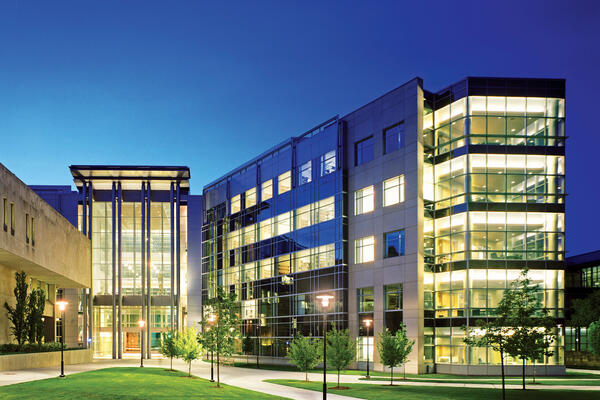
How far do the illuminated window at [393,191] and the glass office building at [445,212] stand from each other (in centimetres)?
12

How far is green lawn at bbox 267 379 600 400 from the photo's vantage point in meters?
28.4

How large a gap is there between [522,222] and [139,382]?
3284 centimetres

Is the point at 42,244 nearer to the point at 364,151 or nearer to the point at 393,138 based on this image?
the point at 364,151

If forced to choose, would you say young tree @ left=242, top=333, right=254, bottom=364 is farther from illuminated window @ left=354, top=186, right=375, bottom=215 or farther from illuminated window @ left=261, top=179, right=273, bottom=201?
illuminated window @ left=354, top=186, right=375, bottom=215

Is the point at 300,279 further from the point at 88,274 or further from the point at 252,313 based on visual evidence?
the point at 88,274

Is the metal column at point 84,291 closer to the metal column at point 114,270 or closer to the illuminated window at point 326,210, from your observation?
the metal column at point 114,270

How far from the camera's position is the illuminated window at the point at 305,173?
213 feet

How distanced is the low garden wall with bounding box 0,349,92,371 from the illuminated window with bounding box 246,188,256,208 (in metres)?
29.3

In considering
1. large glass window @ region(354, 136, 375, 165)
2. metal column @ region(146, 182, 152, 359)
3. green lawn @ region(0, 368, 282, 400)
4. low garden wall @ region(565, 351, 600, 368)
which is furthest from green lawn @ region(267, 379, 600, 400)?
metal column @ region(146, 182, 152, 359)

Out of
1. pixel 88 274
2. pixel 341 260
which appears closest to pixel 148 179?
pixel 88 274

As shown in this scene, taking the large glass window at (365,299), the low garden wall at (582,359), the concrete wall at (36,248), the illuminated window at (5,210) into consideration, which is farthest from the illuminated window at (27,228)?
the low garden wall at (582,359)

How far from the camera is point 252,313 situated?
76.1 m

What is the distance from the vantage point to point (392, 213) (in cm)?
5303

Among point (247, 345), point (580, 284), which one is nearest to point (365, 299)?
point (247, 345)
